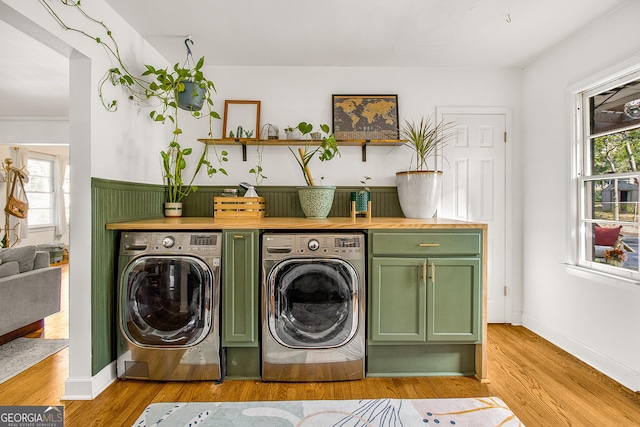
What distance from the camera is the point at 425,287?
2.15 metres

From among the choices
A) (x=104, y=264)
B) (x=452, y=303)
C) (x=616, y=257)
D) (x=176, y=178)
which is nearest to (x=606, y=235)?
(x=616, y=257)

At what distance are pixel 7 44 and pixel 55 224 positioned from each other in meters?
5.43

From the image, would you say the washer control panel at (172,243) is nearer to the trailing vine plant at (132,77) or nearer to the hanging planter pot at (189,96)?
the trailing vine plant at (132,77)

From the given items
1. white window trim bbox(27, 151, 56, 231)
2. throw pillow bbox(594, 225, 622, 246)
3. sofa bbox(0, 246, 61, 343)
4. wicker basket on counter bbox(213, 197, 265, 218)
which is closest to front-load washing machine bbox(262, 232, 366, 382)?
wicker basket on counter bbox(213, 197, 265, 218)

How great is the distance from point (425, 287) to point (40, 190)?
756cm

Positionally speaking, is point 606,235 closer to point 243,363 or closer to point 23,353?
point 243,363

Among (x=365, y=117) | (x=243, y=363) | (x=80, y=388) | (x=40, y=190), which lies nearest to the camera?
(x=80, y=388)

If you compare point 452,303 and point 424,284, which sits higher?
point 424,284

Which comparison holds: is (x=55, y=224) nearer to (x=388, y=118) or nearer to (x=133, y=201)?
(x=133, y=201)

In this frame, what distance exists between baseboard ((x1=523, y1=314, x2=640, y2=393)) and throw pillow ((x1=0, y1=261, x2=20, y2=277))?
427 centimetres

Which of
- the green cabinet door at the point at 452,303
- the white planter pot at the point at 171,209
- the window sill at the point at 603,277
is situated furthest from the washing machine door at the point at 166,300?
the window sill at the point at 603,277

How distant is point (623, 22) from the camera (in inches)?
82.8

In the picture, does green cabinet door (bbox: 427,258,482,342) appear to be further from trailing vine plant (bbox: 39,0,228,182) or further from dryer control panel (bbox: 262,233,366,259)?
trailing vine plant (bbox: 39,0,228,182)

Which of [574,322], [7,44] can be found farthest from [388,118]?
[7,44]
